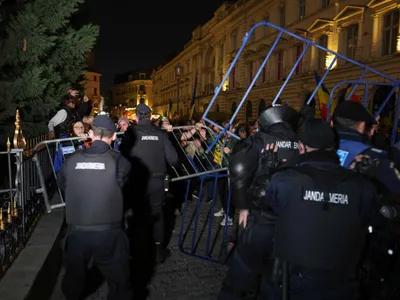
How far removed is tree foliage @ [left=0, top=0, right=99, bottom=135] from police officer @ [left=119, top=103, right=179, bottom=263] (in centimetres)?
316

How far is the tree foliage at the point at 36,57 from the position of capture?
7.36 m

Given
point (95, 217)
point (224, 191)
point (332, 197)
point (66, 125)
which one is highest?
point (66, 125)

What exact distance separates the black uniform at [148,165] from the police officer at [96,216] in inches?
71.2

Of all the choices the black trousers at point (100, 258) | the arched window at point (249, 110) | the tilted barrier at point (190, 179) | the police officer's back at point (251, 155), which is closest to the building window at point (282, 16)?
the arched window at point (249, 110)

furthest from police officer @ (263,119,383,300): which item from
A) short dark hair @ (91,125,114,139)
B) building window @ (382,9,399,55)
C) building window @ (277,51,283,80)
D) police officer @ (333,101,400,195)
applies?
building window @ (277,51,283,80)

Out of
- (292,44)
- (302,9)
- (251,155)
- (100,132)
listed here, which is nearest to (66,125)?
(100,132)

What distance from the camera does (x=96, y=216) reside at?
3.40 meters

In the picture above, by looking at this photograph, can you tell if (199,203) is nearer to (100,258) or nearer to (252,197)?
(100,258)

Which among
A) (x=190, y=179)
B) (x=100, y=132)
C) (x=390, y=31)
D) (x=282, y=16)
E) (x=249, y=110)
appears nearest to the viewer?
(x=100, y=132)

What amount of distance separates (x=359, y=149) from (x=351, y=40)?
23.0 m

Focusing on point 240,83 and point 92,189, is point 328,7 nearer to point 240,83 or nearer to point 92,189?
point 240,83

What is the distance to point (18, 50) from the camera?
747 centimetres

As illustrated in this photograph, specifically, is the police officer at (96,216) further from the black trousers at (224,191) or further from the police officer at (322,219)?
the black trousers at (224,191)

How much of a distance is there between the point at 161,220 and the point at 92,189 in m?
2.19
